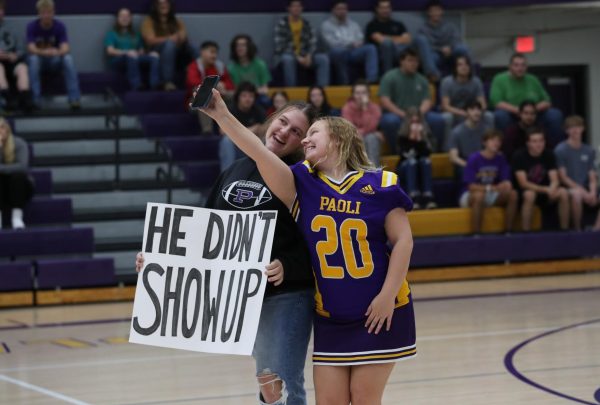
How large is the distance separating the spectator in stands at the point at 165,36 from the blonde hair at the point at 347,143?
10.8 m

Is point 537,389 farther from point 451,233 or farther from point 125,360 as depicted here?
point 451,233

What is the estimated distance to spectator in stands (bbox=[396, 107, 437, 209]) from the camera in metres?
13.7

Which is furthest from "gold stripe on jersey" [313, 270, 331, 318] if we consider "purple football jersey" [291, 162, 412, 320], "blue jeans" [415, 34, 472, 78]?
"blue jeans" [415, 34, 472, 78]

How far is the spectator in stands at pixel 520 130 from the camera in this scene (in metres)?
14.4

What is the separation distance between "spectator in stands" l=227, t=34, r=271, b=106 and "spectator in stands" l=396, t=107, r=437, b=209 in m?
2.06

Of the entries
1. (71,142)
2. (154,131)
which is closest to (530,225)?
(154,131)

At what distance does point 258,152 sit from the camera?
13.7ft

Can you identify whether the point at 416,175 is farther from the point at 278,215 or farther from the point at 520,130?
the point at 278,215

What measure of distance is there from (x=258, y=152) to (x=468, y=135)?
417 inches

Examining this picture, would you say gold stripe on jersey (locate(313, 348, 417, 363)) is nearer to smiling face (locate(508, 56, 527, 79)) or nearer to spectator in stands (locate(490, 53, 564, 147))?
spectator in stands (locate(490, 53, 564, 147))

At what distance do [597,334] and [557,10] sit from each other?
1034 centimetres

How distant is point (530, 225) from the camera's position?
14094 mm

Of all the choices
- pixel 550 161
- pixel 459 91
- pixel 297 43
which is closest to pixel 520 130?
pixel 550 161

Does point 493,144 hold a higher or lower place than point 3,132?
lower
